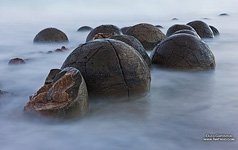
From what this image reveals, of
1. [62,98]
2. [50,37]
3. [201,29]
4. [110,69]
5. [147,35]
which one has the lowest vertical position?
[201,29]

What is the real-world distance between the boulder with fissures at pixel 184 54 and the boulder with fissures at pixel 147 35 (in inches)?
94.7

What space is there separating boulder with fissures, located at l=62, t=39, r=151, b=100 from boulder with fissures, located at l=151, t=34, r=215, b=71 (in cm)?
163

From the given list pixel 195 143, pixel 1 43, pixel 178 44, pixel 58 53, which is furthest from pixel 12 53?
pixel 195 143

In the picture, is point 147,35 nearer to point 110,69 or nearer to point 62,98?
point 110,69

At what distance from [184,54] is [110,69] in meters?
2.14

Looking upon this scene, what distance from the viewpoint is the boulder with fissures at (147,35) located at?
9.80 metres

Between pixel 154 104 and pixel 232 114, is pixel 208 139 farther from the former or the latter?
pixel 154 104

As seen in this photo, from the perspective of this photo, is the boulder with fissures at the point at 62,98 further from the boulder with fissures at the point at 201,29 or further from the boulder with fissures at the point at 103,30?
the boulder with fissures at the point at 201,29

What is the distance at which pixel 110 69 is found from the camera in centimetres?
535

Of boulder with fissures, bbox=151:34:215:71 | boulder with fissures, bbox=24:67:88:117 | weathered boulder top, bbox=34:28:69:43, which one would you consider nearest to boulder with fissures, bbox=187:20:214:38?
weathered boulder top, bbox=34:28:69:43

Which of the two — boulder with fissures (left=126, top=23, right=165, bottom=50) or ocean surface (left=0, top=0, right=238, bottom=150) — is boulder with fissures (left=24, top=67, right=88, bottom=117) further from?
boulder with fissures (left=126, top=23, right=165, bottom=50)

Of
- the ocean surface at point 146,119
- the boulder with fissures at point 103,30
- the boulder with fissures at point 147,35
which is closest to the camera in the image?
the ocean surface at point 146,119

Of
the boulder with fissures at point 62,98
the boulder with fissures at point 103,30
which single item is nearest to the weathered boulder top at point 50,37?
the boulder with fissures at point 103,30

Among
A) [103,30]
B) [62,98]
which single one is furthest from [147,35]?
[62,98]
